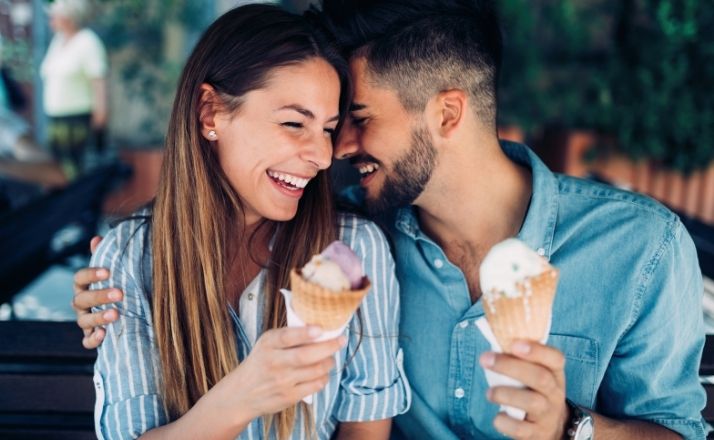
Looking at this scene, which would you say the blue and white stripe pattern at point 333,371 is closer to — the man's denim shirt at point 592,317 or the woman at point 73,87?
the man's denim shirt at point 592,317

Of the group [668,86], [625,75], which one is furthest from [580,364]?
[625,75]

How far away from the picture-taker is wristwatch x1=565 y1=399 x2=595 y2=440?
5.07 feet

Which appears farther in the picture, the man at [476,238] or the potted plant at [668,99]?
the potted plant at [668,99]

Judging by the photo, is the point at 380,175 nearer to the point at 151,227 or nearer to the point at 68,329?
the point at 151,227

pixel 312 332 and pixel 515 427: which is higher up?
pixel 312 332

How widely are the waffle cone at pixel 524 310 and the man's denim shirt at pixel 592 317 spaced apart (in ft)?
1.90

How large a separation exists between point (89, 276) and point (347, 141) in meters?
0.84

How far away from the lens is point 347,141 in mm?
2094

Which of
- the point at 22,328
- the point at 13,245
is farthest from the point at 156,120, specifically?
the point at 22,328

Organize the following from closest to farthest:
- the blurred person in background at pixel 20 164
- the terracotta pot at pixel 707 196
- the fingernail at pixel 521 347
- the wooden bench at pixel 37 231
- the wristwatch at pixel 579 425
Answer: the fingernail at pixel 521 347 < the wristwatch at pixel 579 425 < the wooden bench at pixel 37 231 < the blurred person in background at pixel 20 164 < the terracotta pot at pixel 707 196

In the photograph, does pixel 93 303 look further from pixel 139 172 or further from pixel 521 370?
pixel 139 172

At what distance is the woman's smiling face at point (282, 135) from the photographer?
6.06 feet

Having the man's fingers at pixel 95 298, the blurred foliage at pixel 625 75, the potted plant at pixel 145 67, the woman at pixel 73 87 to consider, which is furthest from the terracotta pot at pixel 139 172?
the man's fingers at pixel 95 298

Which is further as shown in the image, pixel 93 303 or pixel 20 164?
pixel 20 164
